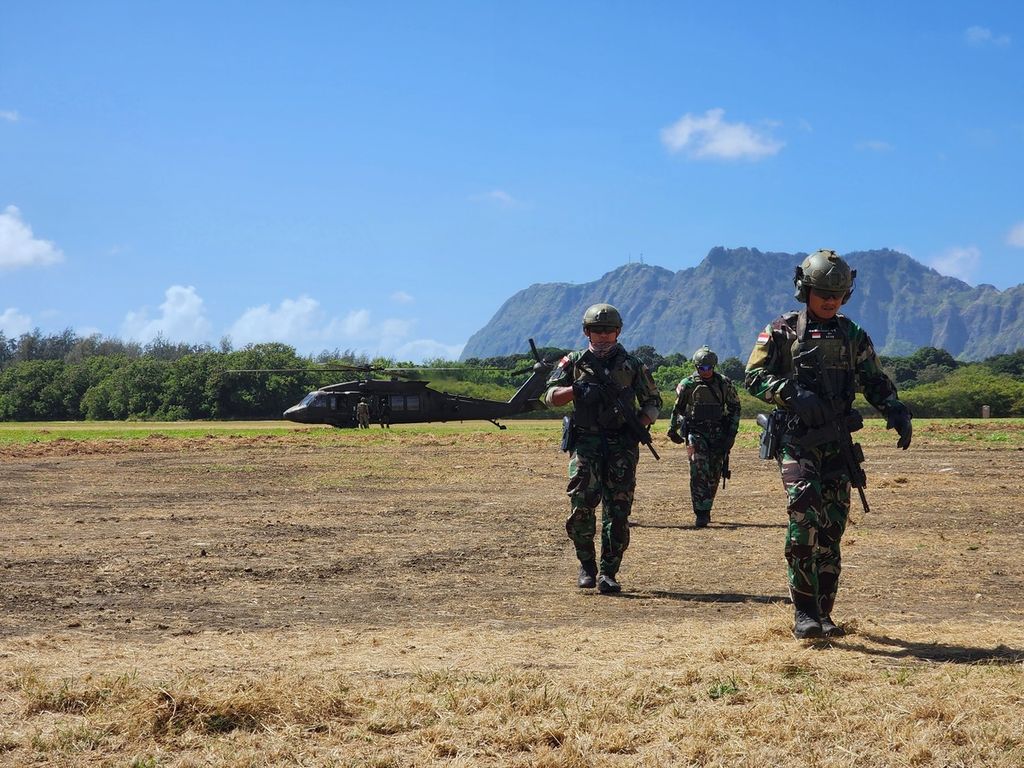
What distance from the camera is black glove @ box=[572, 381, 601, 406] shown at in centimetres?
862

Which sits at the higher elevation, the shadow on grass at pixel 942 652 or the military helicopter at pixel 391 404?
the military helicopter at pixel 391 404

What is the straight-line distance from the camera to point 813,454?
674 centimetres

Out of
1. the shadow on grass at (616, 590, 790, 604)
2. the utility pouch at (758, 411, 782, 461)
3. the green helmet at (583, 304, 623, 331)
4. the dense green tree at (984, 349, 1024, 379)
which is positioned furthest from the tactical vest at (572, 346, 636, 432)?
the dense green tree at (984, 349, 1024, 379)

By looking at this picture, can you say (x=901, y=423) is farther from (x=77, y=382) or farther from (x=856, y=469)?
(x=77, y=382)

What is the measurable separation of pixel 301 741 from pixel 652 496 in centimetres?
1260

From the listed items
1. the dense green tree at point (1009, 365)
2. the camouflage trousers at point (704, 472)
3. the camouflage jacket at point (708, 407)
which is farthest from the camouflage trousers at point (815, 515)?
the dense green tree at point (1009, 365)

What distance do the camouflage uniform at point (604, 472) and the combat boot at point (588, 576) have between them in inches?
1.4

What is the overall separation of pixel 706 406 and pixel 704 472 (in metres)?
0.89

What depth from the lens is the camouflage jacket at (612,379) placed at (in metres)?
8.65

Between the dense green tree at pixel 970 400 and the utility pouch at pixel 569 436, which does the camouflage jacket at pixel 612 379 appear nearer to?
the utility pouch at pixel 569 436

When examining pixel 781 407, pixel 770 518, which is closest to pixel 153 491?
pixel 770 518

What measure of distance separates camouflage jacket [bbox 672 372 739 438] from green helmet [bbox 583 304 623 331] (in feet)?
15.8

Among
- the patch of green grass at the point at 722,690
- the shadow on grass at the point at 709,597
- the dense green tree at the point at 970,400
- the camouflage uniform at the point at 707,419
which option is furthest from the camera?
the dense green tree at the point at 970,400

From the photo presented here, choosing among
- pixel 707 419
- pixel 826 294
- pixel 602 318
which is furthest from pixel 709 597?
pixel 707 419
